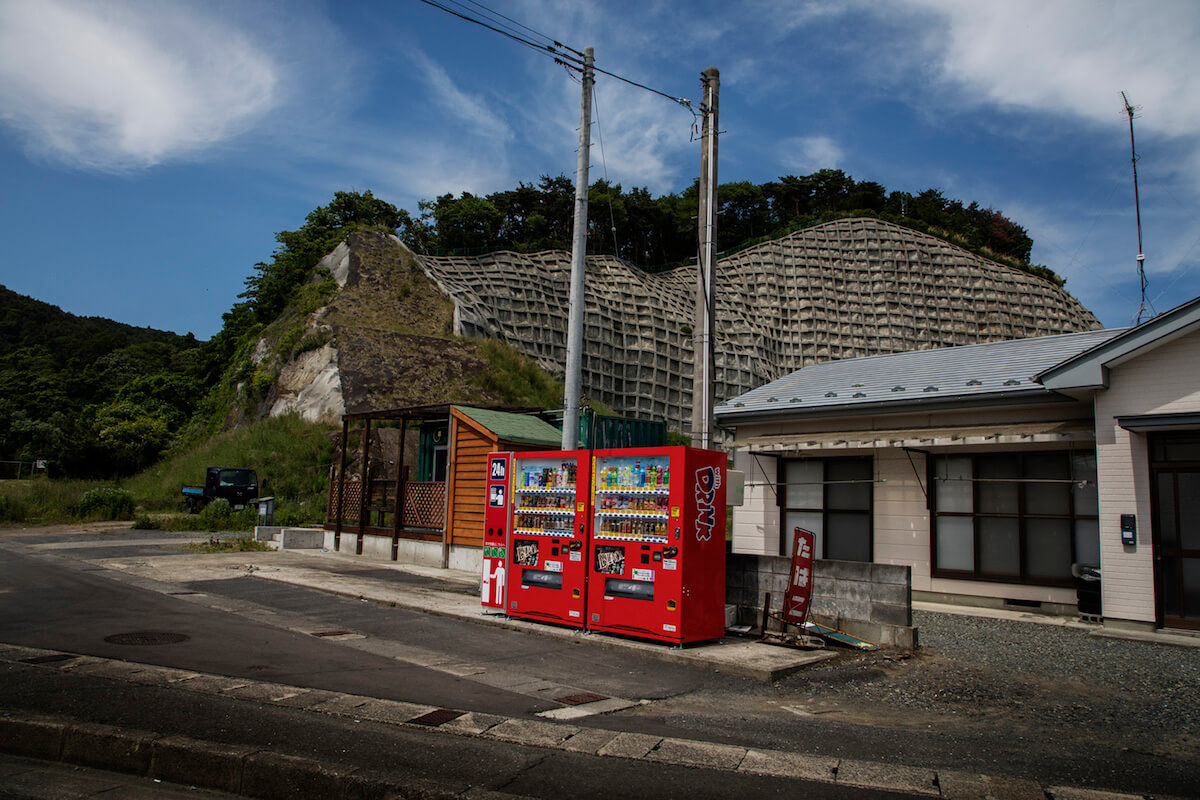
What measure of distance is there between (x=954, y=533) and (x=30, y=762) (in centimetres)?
1289

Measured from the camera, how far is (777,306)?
56250 millimetres

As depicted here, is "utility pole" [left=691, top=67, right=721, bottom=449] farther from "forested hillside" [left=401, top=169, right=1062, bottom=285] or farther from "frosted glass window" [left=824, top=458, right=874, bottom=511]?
"forested hillside" [left=401, top=169, right=1062, bottom=285]

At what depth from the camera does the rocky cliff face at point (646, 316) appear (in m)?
38.2

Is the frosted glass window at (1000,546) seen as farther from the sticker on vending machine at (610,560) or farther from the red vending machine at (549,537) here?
the red vending machine at (549,537)

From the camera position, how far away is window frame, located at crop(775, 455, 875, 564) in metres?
14.1

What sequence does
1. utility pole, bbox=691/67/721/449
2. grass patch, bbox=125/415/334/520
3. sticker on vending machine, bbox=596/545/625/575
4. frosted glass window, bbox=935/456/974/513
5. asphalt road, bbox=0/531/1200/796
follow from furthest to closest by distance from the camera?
1. grass patch, bbox=125/415/334/520
2. frosted glass window, bbox=935/456/974/513
3. utility pole, bbox=691/67/721/449
4. sticker on vending machine, bbox=596/545/625/575
5. asphalt road, bbox=0/531/1200/796

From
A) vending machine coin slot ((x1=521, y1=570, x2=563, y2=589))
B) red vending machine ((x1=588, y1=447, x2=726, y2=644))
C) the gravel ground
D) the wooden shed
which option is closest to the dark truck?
the wooden shed

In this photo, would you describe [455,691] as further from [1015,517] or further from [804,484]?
[1015,517]

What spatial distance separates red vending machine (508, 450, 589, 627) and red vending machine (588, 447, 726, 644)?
0.65 feet

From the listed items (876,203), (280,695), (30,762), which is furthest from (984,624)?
(876,203)

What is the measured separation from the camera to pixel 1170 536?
10.8 metres

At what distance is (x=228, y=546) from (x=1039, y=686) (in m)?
18.2

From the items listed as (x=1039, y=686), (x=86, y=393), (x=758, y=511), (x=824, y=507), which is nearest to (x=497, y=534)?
(x=758, y=511)

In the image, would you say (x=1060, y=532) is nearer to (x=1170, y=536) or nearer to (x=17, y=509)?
(x=1170, y=536)
